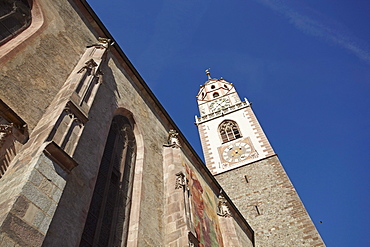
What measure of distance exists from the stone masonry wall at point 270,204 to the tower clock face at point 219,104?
8.62 meters

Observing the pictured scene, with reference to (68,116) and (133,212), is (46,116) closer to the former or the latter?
(68,116)

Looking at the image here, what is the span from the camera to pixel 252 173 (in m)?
18.2

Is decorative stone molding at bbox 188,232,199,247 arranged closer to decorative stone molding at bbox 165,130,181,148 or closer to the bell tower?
decorative stone molding at bbox 165,130,181,148

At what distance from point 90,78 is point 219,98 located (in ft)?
75.0

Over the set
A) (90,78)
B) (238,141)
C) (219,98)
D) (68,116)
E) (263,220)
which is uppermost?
(219,98)

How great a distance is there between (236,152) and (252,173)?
8.34ft

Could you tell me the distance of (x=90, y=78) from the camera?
238 inches

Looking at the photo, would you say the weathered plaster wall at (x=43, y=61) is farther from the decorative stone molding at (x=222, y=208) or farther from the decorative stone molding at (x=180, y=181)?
the decorative stone molding at (x=222, y=208)

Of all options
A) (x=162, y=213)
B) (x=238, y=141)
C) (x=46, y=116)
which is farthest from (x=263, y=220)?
(x=46, y=116)

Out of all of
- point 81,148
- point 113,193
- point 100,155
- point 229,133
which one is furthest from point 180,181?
point 229,133

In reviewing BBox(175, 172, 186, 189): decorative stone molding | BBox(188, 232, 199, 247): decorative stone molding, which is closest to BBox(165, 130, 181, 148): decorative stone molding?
BBox(175, 172, 186, 189): decorative stone molding

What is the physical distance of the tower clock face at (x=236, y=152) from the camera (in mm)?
19844

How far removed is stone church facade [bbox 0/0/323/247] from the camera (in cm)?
363

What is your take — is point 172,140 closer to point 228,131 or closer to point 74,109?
point 74,109
